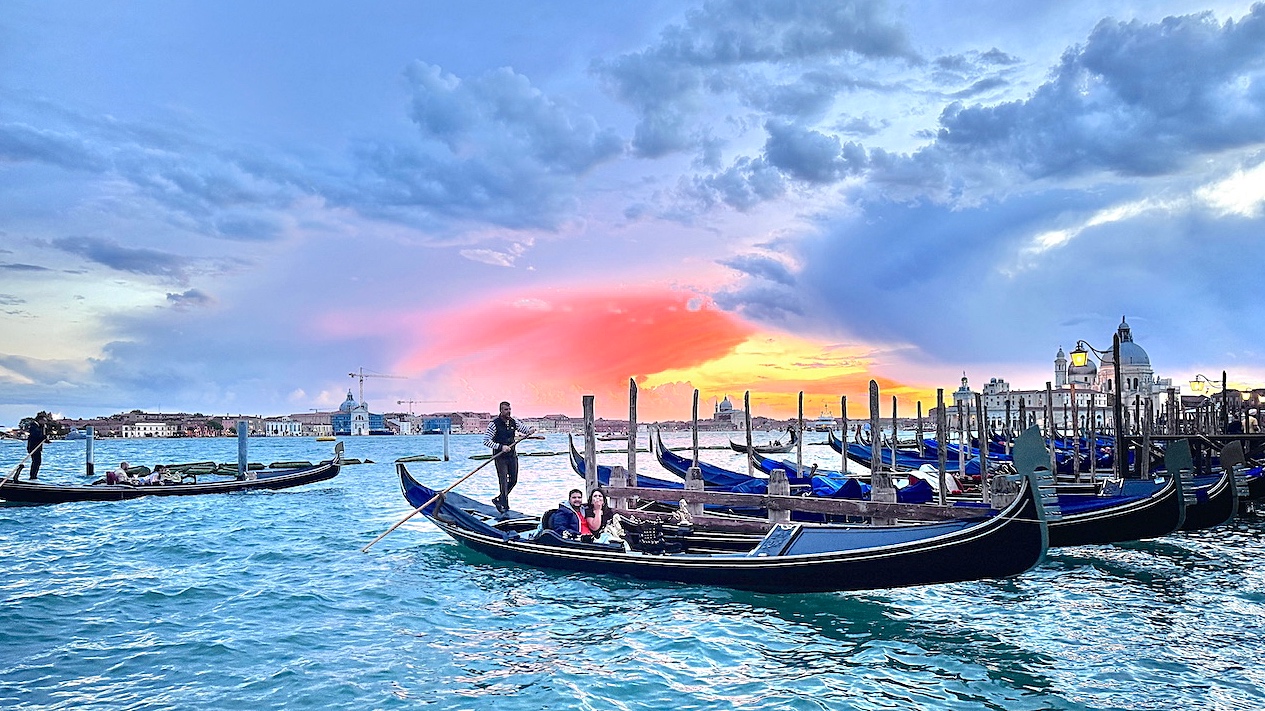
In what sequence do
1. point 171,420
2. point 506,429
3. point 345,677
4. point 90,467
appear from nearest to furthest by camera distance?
point 345,677 → point 506,429 → point 90,467 → point 171,420

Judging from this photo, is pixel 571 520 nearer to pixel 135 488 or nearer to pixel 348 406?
pixel 135 488

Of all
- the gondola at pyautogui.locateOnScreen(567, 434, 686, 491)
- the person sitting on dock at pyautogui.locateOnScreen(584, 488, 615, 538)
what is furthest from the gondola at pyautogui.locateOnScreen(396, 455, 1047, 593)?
the gondola at pyautogui.locateOnScreen(567, 434, 686, 491)

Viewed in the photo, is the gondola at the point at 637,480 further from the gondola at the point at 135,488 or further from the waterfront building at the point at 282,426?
the waterfront building at the point at 282,426

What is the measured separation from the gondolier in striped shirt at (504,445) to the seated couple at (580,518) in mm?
2511

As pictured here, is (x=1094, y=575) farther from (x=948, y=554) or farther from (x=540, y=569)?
(x=540, y=569)

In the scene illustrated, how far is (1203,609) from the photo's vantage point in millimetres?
7539

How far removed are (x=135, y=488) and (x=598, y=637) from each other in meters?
15.7

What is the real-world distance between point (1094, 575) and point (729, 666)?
17.8ft

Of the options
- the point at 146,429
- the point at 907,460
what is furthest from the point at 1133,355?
the point at 146,429

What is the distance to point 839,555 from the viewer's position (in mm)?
6977

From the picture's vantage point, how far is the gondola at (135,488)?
16.9 metres

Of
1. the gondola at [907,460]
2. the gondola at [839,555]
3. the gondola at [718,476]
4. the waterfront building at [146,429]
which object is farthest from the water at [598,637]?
the waterfront building at [146,429]

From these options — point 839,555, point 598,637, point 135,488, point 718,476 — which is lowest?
point 598,637

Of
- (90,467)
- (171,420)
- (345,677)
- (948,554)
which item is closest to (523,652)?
(345,677)
